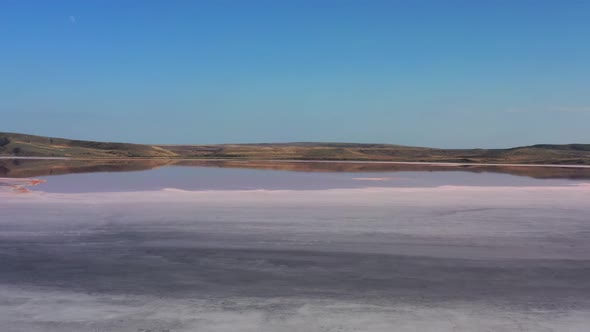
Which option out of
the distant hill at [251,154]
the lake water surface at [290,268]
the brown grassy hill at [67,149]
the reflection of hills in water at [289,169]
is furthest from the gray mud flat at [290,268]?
the brown grassy hill at [67,149]

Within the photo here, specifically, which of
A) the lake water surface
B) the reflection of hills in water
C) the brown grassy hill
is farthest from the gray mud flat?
the brown grassy hill

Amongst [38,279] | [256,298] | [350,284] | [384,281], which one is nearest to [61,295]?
[38,279]

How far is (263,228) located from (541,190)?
1440 centimetres

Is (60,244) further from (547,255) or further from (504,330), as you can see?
(547,255)

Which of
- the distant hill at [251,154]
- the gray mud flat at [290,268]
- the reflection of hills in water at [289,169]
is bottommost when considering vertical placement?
the gray mud flat at [290,268]

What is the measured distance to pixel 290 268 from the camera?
7773 mm

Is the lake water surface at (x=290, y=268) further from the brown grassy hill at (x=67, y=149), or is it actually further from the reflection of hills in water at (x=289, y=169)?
the brown grassy hill at (x=67, y=149)

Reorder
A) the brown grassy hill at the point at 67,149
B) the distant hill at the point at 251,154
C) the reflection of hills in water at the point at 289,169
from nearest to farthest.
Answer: the reflection of hills in water at the point at 289,169 → the distant hill at the point at 251,154 → the brown grassy hill at the point at 67,149

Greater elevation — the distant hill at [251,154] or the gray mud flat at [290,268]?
the distant hill at [251,154]

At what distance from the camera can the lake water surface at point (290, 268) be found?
5.75 metres

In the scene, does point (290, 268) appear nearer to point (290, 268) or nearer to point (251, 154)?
point (290, 268)

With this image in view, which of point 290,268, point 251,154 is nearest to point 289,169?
point 290,268

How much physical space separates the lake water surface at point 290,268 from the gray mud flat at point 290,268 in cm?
3

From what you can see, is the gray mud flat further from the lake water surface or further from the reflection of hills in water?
the reflection of hills in water
